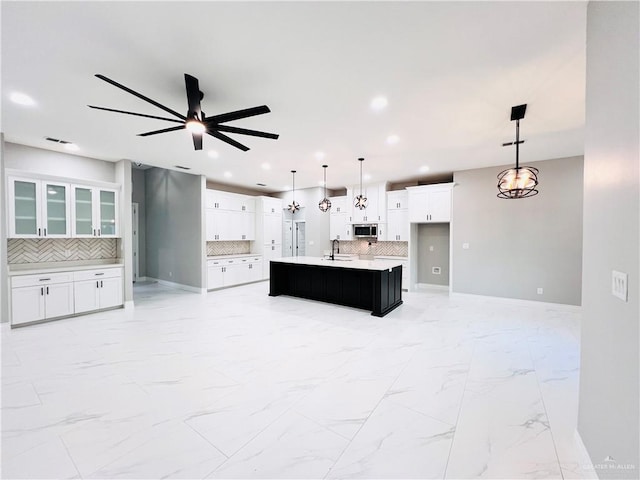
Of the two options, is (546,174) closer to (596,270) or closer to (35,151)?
(596,270)

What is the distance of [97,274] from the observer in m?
4.98

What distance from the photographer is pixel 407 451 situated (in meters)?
1.78

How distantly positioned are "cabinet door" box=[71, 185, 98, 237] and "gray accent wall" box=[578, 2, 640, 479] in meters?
6.81

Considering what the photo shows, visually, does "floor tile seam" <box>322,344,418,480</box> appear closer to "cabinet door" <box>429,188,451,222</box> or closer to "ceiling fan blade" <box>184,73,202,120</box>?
"ceiling fan blade" <box>184,73,202,120</box>

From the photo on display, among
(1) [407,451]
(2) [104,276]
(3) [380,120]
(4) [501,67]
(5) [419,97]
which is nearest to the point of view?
(1) [407,451]

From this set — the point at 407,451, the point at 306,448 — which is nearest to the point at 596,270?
the point at 407,451

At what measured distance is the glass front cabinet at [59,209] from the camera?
429cm

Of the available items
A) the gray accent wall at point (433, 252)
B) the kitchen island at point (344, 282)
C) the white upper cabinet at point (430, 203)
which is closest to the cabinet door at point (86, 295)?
the kitchen island at point (344, 282)

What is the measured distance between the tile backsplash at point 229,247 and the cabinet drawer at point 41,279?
332cm

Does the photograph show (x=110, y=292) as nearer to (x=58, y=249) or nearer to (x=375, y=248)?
(x=58, y=249)

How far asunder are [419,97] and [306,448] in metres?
3.30

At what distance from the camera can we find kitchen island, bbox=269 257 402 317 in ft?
15.9

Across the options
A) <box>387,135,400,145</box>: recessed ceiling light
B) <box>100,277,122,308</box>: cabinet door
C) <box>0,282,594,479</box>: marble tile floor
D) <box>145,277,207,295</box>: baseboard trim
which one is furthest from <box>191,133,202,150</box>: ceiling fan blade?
<box>145,277,207,295</box>: baseboard trim

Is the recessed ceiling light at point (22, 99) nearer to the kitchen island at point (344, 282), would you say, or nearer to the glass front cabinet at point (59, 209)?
the glass front cabinet at point (59, 209)
